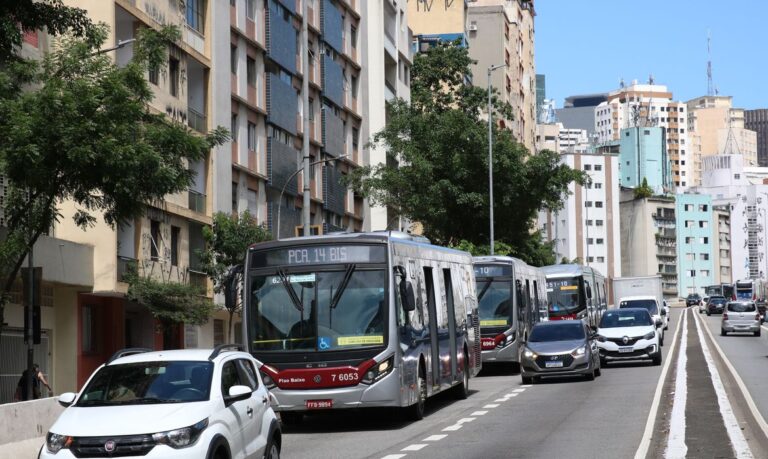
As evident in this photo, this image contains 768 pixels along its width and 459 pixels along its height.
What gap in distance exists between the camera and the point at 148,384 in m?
12.5

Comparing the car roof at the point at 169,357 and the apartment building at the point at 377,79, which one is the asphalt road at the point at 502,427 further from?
the apartment building at the point at 377,79

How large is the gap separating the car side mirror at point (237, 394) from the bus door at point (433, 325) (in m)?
10.9

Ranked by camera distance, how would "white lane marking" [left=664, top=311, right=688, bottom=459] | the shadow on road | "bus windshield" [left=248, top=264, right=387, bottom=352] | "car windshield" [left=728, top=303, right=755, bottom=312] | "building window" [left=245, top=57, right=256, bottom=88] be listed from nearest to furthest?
"white lane marking" [left=664, top=311, right=688, bottom=459]
"bus windshield" [left=248, top=264, right=387, bottom=352]
the shadow on road
"building window" [left=245, top=57, right=256, bottom=88]
"car windshield" [left=728, top=303, right=755, bottom=312]

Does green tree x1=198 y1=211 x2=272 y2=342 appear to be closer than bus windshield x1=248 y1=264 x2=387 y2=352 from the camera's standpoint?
No

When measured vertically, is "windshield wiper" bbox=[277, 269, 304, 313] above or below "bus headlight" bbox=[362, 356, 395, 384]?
above

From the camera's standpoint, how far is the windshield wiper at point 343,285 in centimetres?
2030

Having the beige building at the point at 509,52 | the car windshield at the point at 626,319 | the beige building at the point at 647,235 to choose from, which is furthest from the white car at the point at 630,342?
the beige building at the point at 647,235

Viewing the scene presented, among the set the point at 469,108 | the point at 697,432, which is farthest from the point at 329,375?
the point at 469,108

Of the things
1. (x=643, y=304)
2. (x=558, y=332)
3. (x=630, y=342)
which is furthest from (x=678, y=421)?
(x=643, y=304)

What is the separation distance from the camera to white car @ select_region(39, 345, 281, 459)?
11305 mm

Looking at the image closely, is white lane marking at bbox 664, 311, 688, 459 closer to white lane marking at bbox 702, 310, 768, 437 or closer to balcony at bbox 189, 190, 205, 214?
white lane marking at bbox 702, 310, 768, 437

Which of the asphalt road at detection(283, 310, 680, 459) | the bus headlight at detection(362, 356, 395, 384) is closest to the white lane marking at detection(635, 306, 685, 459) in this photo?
the asphalt road at detection(283, 310, 680, 459)

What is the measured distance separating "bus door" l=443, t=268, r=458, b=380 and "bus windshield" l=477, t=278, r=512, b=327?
9805 mm

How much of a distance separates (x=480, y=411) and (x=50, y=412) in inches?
324
